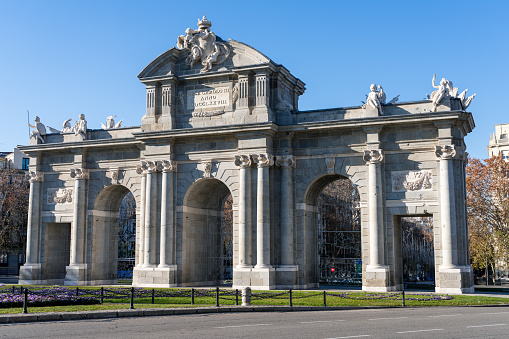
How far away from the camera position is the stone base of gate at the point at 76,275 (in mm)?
44250

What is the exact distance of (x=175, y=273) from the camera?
40.6 m

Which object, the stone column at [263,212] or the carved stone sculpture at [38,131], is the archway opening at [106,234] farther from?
the stone column at [263,212]

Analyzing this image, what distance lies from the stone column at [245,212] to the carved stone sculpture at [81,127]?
14.1 meters

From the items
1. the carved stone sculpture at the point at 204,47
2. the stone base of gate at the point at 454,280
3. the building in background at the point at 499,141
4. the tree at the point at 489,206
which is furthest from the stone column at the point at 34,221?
the building in background at the point at 499,141

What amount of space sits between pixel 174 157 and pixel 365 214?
13.5 m

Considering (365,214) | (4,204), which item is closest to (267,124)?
(365,214)

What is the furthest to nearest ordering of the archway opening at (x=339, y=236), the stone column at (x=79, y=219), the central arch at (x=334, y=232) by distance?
the archway opening at (x=339, y=236), the stone column at (x=79, y=219), the central arch at (x=334, y=232)

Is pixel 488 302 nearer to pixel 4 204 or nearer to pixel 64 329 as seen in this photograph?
pixel 64 329

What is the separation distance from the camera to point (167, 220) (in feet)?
134

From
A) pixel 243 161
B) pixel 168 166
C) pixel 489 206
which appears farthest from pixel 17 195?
pixel 489 206

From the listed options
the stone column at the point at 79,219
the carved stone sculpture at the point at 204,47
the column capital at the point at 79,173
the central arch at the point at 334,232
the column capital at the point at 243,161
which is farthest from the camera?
the column capital at the point at 79,173

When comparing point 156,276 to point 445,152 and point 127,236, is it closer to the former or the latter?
point 445,152

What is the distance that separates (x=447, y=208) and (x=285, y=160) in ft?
34.0

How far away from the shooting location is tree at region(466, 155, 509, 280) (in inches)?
2345
